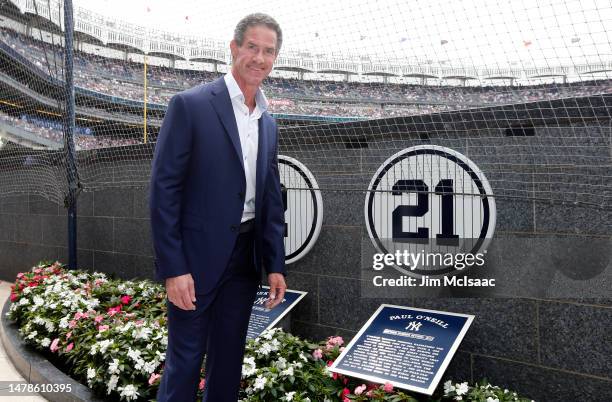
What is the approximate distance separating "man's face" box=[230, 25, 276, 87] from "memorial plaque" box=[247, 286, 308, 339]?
74.8 inches

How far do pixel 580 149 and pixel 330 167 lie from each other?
1582 mm

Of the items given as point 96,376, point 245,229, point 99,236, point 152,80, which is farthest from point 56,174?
point 152,80

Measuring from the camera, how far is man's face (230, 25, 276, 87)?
5.39 ft

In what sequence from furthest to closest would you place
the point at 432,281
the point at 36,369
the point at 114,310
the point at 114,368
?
the point at 114,310, the point at 36,369, the point at 432,281, the point at 114,368

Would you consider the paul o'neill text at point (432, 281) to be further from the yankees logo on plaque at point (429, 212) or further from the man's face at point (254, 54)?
the man's face at point (254, 54)

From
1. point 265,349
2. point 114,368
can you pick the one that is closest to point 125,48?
point 114,368

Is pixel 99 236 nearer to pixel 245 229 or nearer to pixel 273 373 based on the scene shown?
pixel 273 373

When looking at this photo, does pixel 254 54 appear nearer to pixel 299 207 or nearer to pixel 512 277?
pixel 512 277

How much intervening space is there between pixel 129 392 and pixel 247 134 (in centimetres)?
156

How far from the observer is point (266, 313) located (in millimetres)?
3447

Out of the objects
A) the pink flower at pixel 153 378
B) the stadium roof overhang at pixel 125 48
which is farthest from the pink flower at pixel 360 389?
the stadium roof overhang at pixel 125 48

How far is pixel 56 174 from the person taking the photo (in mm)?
5598

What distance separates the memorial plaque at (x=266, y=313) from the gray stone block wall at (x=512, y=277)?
109 millimetres

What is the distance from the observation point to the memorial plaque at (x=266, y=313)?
327 centimetres
